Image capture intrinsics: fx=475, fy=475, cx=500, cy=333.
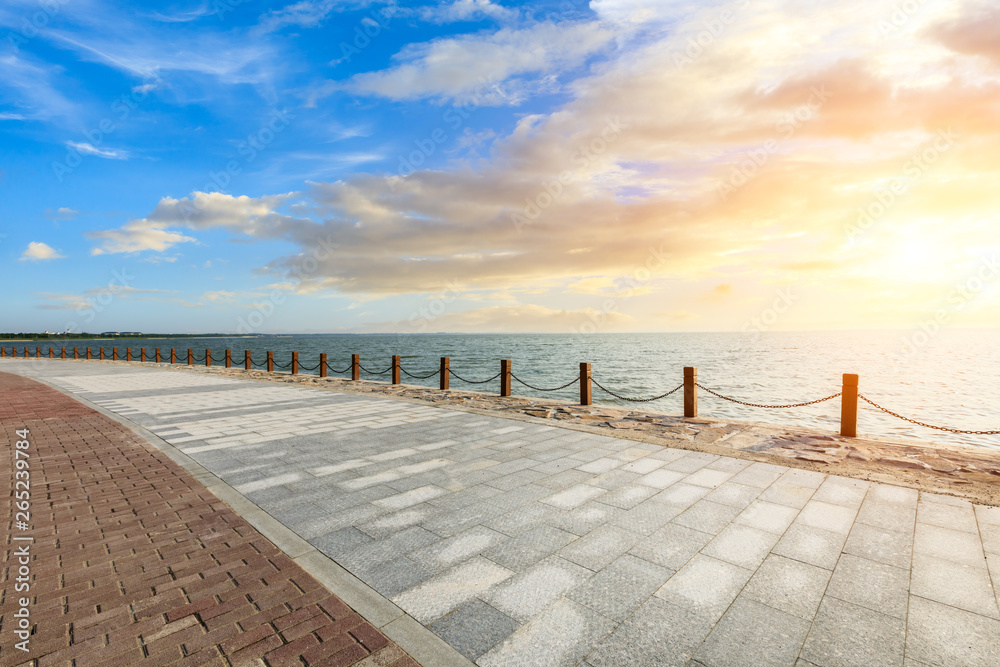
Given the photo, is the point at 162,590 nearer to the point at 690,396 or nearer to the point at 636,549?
the point at 636,549

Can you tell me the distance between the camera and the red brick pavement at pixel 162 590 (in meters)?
2.71

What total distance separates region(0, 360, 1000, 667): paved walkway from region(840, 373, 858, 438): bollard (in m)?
3.29

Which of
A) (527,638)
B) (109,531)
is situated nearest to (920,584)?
(527,638)

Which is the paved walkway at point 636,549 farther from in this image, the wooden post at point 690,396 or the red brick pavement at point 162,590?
the wooden post at point 690,396

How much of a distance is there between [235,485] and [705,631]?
5.23 m

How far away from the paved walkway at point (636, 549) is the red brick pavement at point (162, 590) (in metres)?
0.45

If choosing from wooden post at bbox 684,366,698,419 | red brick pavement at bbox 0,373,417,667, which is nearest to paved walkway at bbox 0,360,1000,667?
red brick pavement at bbox 0,373,417,667

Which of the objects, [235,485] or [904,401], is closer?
[235,485]

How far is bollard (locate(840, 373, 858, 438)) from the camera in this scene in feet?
28.4

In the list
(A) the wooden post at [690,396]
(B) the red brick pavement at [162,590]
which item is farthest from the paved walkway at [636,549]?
(A) the wooden post at [690,396]

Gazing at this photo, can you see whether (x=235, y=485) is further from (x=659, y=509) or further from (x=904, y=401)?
(x=904, y=401)

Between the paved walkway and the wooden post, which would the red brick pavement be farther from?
the wooden post

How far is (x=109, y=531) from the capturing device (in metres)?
4.39

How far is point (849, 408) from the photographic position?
8742 millimetres
